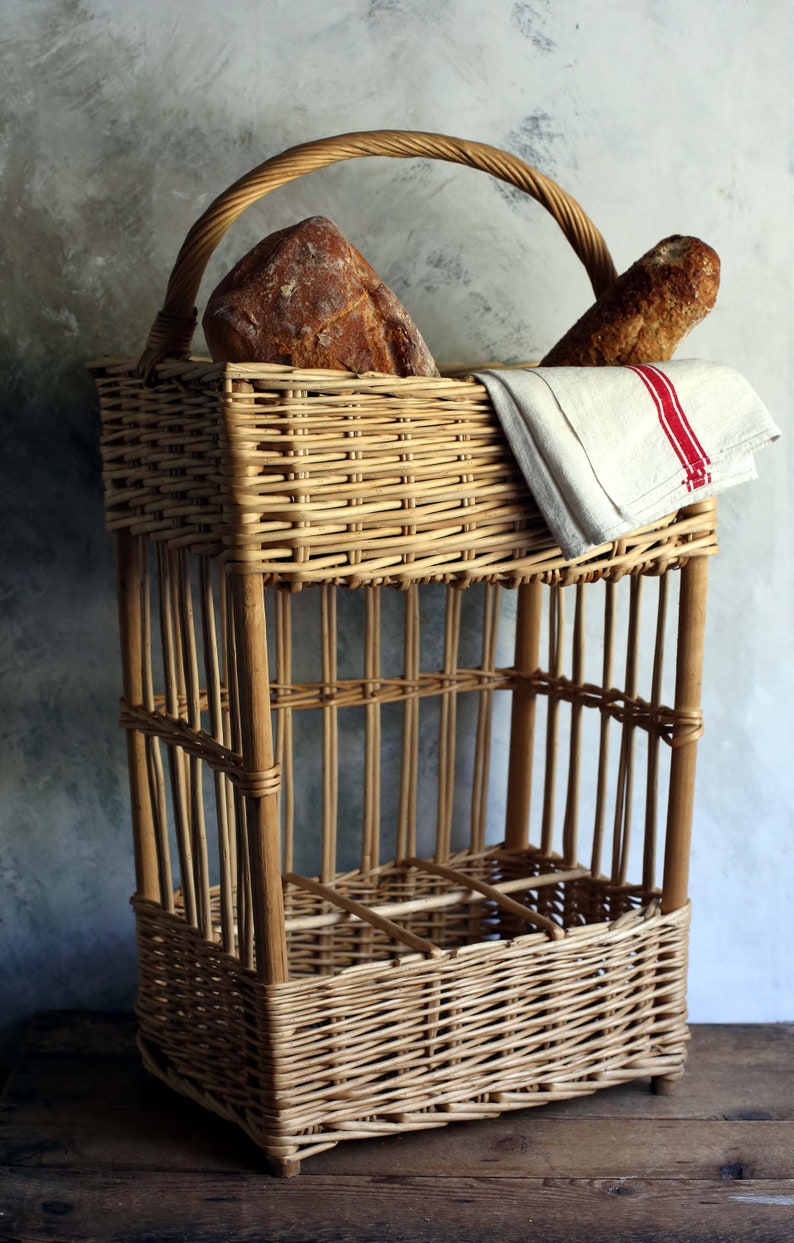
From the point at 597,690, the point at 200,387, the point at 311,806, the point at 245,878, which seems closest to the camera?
the point at 200,387

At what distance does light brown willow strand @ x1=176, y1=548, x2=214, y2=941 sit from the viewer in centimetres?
112

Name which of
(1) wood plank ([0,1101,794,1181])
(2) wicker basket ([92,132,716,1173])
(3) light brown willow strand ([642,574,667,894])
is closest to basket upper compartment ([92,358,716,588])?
(2) wicker basket ([92,132,716,1173])

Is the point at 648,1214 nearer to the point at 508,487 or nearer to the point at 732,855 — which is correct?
the point at 732,855

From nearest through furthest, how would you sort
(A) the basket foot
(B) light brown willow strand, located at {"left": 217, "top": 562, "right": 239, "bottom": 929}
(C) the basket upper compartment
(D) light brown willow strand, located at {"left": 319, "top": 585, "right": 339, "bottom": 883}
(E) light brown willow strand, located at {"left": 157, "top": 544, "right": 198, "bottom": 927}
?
(C) the basket upper compartment, (B) light brown willow strand, located at {"left": 217, "top": 562, "right": 239, "bottom": 929}, (E) light brown willow strand, located at {"left": 157, "top": 544, "right": 198, "bottom": 927}, (A) the basket foot, (D) light brown willow strand, located at {"left": 319, "top": 585, "right": 339, "bottom": 883}

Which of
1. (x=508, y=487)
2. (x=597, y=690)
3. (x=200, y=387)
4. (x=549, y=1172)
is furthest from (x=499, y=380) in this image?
(x=549, y=1172)

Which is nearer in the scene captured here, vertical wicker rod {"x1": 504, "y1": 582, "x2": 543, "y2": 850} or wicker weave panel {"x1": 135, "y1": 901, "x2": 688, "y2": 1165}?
wicker weave panel {"x1": 135, "y1": 901, "x2": 688, "y2": 1165}

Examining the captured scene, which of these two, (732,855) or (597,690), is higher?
(597,690)

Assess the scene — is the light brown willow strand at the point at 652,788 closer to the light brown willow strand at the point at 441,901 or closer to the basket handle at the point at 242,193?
the light brown willow strand at the point at 441,901

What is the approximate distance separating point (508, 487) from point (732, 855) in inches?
30.6

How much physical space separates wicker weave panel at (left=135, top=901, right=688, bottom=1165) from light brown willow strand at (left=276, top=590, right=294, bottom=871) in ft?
0.78

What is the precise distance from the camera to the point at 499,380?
3.29 ft

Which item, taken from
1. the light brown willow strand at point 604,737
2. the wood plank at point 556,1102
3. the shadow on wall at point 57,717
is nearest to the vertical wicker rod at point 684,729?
the light brown willow strand at point 604,737

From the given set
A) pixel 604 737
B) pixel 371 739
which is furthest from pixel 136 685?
pixel 604 737

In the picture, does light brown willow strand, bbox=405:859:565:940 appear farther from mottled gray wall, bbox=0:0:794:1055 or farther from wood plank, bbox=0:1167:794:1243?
mottled gray wall, bbox=0:0:794:1055
